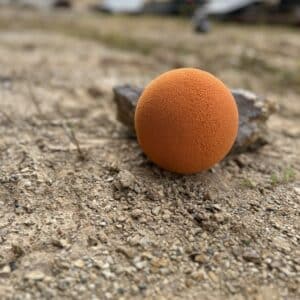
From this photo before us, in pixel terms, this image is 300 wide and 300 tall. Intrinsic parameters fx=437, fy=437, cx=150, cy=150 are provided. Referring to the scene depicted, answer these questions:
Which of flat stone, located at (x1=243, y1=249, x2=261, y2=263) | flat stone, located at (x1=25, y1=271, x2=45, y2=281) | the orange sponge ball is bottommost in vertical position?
flat stone, located at (x1=25, y1=271, x2=45, y2=281)

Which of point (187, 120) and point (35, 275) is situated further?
point (187, 120)

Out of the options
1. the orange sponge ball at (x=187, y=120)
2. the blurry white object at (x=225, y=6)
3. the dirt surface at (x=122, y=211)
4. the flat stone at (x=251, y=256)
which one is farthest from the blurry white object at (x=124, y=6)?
the flat stone at (x=251, y=256)

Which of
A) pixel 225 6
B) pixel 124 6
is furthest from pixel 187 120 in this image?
pixel 124 6

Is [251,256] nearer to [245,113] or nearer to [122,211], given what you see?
[122,211]

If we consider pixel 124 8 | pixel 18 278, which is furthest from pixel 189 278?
pixel 124 8

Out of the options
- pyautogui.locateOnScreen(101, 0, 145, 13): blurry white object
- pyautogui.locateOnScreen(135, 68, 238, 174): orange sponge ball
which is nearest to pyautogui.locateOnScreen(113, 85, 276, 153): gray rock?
pyautogui.locateOnScreen(135, 68, 238, 174): orange sponge ball

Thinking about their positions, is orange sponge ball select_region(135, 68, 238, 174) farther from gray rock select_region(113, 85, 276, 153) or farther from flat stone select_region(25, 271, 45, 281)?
flat stone select_region(25, 271, 45, 281)
